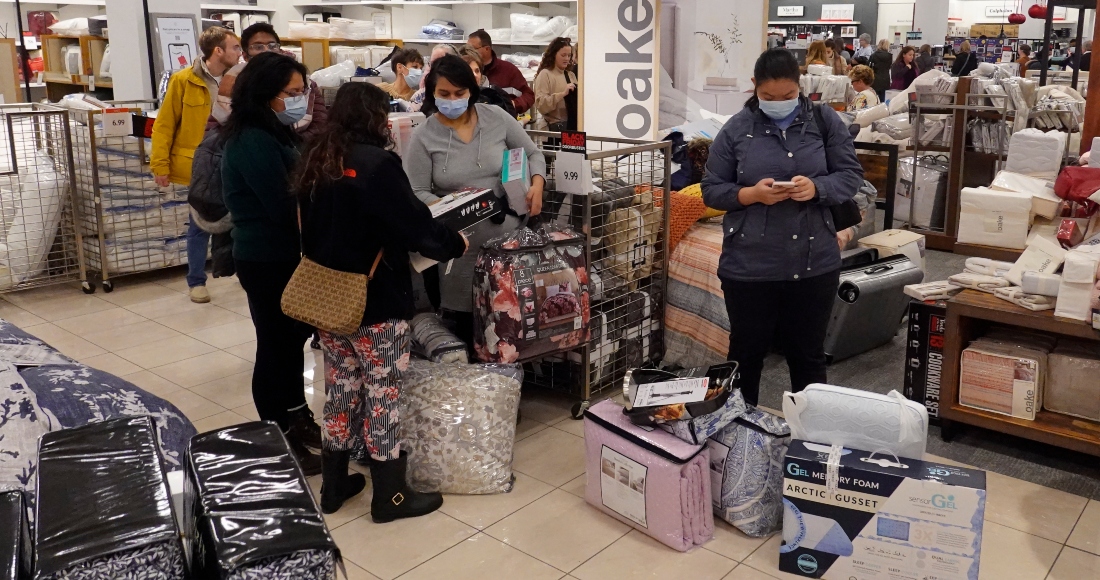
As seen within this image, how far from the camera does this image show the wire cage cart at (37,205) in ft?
18.5

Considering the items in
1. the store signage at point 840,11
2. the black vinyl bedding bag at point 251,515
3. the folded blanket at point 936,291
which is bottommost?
the folded blanket at point 936,291

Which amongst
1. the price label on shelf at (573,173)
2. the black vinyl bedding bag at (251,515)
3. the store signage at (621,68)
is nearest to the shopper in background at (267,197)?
the price label on shelf at (573,173)

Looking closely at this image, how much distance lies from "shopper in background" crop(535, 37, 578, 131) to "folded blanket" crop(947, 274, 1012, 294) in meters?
3.70

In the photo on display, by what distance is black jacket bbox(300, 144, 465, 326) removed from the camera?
280cm

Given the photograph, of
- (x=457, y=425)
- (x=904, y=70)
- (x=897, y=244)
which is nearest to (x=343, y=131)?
(x=457, y=425)

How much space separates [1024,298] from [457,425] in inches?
81.7

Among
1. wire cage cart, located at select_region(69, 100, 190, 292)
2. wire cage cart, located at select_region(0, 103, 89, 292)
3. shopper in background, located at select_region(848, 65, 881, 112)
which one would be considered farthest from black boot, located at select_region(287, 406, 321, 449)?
shopper in background, located at select_region(848, 65, 881, 112)

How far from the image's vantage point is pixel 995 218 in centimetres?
443

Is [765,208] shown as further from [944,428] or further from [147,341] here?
[147,341]

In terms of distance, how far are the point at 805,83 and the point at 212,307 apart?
259 inches

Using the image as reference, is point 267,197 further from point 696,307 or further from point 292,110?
point 696,307

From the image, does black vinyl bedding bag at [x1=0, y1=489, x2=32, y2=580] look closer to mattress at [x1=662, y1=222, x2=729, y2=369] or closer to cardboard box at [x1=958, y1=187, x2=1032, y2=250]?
mattress at [x1=662, y1=222, x2=729, y2=369]

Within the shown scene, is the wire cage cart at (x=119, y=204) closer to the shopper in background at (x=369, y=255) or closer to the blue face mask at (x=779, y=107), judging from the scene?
the shopper in background at (x=369, y=255)

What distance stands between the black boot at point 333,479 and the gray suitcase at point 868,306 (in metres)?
2.35
